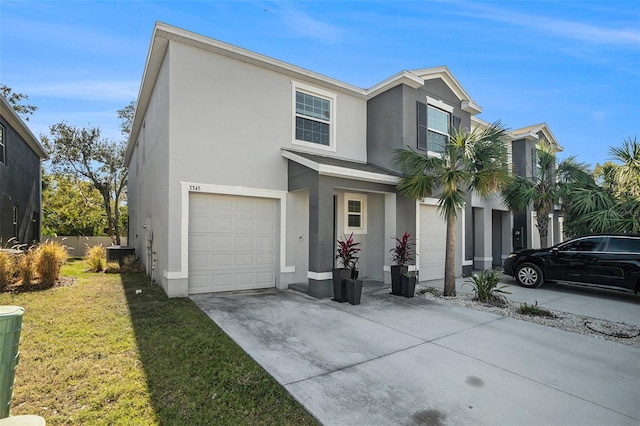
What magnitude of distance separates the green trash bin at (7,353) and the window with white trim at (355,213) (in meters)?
8.40

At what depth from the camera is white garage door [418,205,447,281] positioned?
34.6ft

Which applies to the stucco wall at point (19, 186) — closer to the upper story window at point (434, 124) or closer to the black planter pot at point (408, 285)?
the black planter pot at point (408, 285)

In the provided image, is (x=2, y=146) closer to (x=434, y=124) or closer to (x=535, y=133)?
(x=434, y=124)

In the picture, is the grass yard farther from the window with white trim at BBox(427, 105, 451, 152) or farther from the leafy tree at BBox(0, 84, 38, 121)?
the leafy tree at BBox(0, 84, 38, 121)

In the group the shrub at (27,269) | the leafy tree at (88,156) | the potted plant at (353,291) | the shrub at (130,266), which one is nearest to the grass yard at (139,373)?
the shrub at (27,269)

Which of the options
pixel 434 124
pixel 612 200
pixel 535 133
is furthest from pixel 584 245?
pixel 535 133

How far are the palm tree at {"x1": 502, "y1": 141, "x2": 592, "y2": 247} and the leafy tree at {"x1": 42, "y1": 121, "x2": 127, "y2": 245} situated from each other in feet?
76.3

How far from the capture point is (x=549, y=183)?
502 inches

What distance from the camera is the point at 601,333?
5742 mm

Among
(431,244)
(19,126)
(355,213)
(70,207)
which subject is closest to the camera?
(355,213)

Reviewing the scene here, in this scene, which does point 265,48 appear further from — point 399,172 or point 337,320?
point 337,320

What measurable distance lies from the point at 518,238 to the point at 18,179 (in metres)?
23.0

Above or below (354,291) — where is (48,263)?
above

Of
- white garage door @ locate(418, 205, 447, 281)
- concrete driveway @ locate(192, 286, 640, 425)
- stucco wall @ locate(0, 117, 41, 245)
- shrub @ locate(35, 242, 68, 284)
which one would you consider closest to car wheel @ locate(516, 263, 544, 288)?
white garage door @ locate(418, 205, 447, 281)
